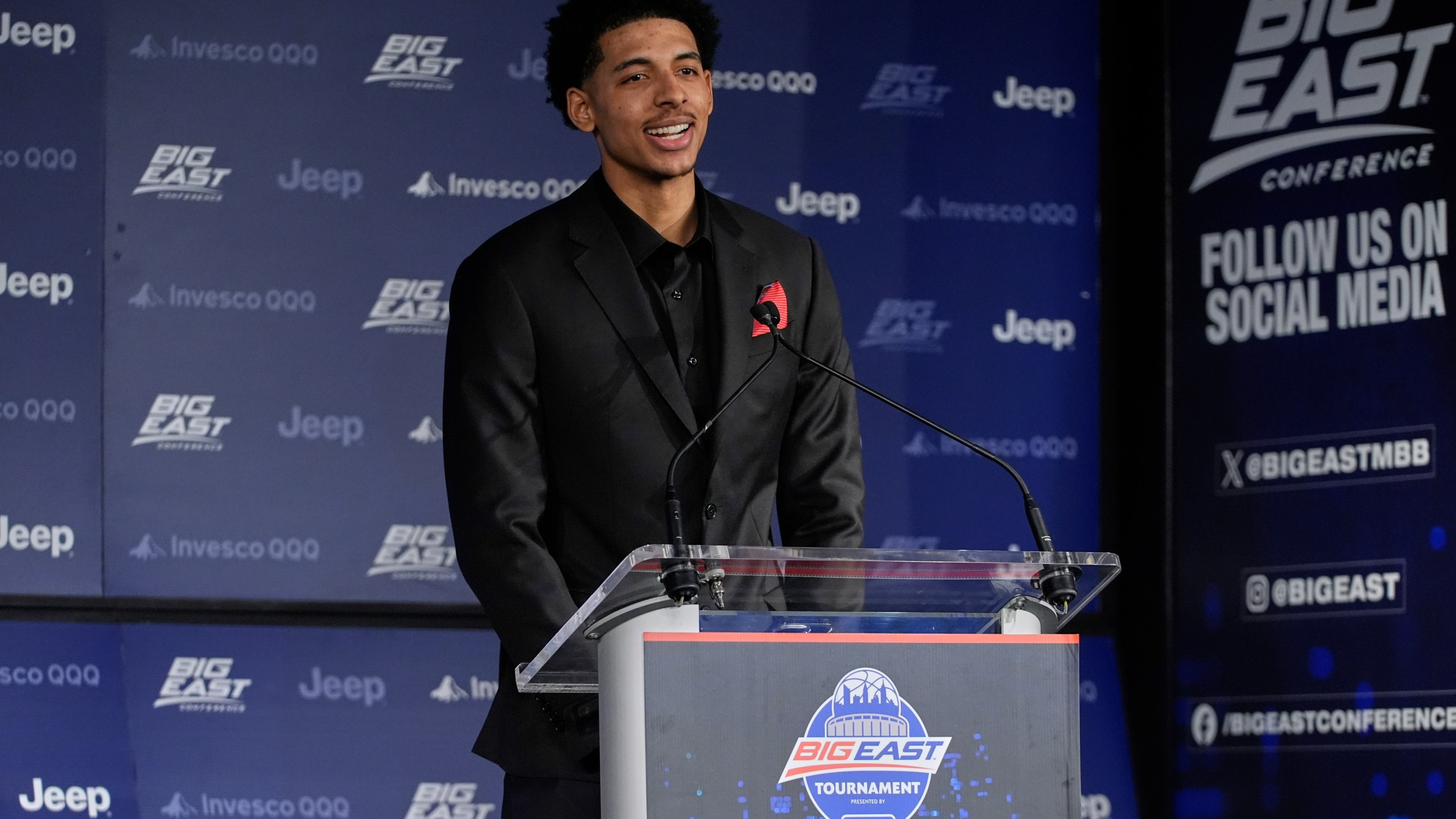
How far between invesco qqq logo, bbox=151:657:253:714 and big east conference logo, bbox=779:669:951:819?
9.65 ft

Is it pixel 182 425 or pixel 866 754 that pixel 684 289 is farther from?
pixel 182 425

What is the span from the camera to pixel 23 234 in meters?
4.39

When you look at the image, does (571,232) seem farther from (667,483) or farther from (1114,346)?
(1114,346)

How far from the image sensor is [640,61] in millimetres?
2688

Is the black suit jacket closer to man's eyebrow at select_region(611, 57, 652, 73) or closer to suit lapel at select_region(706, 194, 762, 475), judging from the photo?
suit lapel at select_region(706, 194, 762, 475)

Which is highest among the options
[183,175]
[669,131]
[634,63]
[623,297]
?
[183,175]

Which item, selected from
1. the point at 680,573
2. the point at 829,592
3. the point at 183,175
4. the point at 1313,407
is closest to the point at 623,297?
the point at 829,592

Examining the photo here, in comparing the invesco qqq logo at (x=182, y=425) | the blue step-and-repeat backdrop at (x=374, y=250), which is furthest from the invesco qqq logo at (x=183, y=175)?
the invesco qqq logo at (x=182, y=425)

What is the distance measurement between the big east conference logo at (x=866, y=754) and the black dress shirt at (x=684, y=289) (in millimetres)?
874

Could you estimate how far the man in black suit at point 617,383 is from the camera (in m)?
2.30

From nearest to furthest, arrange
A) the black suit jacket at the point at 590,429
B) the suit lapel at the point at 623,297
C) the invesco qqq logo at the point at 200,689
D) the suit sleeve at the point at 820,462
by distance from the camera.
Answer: the black suit jacket at the point at 590,429 → the suit lapel at the point at 623,297 → the suit sleeve at the point at 820,462 → the invesco qqq logo at the point at 200,689

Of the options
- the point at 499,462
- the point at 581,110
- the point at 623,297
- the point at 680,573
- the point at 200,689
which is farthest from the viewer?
the point at 200,689

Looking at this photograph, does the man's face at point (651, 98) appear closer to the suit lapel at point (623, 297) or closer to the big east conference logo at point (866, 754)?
the suit lapel at point (623, 297)

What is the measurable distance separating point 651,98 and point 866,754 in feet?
4.27
